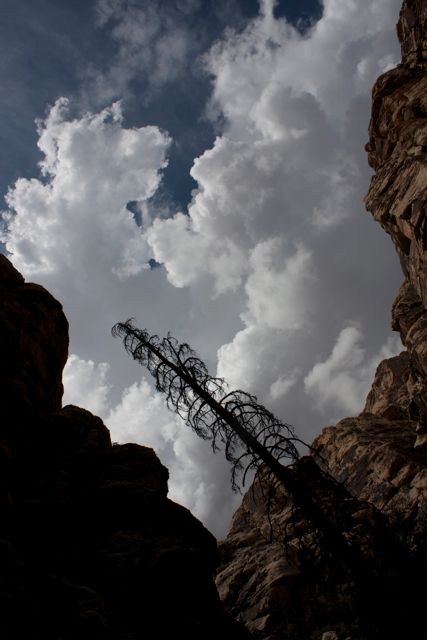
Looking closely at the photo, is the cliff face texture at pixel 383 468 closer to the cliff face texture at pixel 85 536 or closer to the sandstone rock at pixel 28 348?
Answer: the cliff face texture at pixel 85 536

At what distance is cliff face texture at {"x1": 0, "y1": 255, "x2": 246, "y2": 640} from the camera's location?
6371mm

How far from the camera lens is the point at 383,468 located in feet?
74.9

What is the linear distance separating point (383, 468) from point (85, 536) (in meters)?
18.8

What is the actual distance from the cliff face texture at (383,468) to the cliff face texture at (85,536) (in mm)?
2946

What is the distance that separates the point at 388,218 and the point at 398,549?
1818 cm

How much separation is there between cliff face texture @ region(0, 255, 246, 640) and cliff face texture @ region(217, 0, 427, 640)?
2946 millimetres

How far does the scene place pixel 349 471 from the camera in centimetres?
2611

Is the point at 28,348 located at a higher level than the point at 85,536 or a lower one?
higher

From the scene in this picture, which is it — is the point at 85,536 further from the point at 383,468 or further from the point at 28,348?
the point at 383,468

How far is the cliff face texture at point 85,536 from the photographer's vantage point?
6371 mm

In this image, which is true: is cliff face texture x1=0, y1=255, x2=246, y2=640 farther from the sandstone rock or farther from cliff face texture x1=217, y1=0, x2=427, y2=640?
cliff face texture x1=217, y1=0, x2=427, y2=640

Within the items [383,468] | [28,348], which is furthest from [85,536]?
Answer: [383,468]

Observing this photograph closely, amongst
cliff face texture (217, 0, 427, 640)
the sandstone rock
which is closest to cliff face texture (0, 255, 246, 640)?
the sandstone rock

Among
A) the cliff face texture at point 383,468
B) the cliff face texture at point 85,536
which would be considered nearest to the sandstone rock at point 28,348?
the cliff face texture at point 85,536
